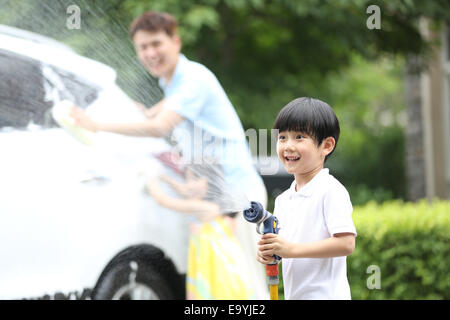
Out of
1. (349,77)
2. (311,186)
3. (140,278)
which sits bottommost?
(140,278)

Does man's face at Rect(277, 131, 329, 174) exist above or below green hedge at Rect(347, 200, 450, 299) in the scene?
above

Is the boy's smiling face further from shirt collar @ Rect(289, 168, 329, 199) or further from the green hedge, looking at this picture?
the green hedge

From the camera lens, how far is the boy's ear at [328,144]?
209 cm

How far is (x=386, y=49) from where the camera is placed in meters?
6.90

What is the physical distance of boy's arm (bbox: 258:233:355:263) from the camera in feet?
6.65

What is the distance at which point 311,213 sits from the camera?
2105 mm

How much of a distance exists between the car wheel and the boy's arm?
1158mm

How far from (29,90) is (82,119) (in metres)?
0.29

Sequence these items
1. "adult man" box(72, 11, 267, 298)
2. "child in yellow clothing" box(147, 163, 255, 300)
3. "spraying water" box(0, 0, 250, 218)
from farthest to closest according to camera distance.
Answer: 1. "child in yellow clothing" box(147, 163, 255, 300)
2. "adult man" box(72, 11, 267, 298)
3. "spraying water" box(0, 0, 250, 218)

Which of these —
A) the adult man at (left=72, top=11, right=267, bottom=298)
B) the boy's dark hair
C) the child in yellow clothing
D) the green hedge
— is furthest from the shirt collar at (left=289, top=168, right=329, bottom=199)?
the green hedge

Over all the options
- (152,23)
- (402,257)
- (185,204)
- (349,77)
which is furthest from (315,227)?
(349,77)

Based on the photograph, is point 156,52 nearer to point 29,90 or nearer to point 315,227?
point 29,90

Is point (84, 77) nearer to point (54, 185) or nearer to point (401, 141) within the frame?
point (54, 185)

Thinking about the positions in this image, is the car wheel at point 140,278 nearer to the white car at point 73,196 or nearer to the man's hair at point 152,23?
the white car at point 73,196
